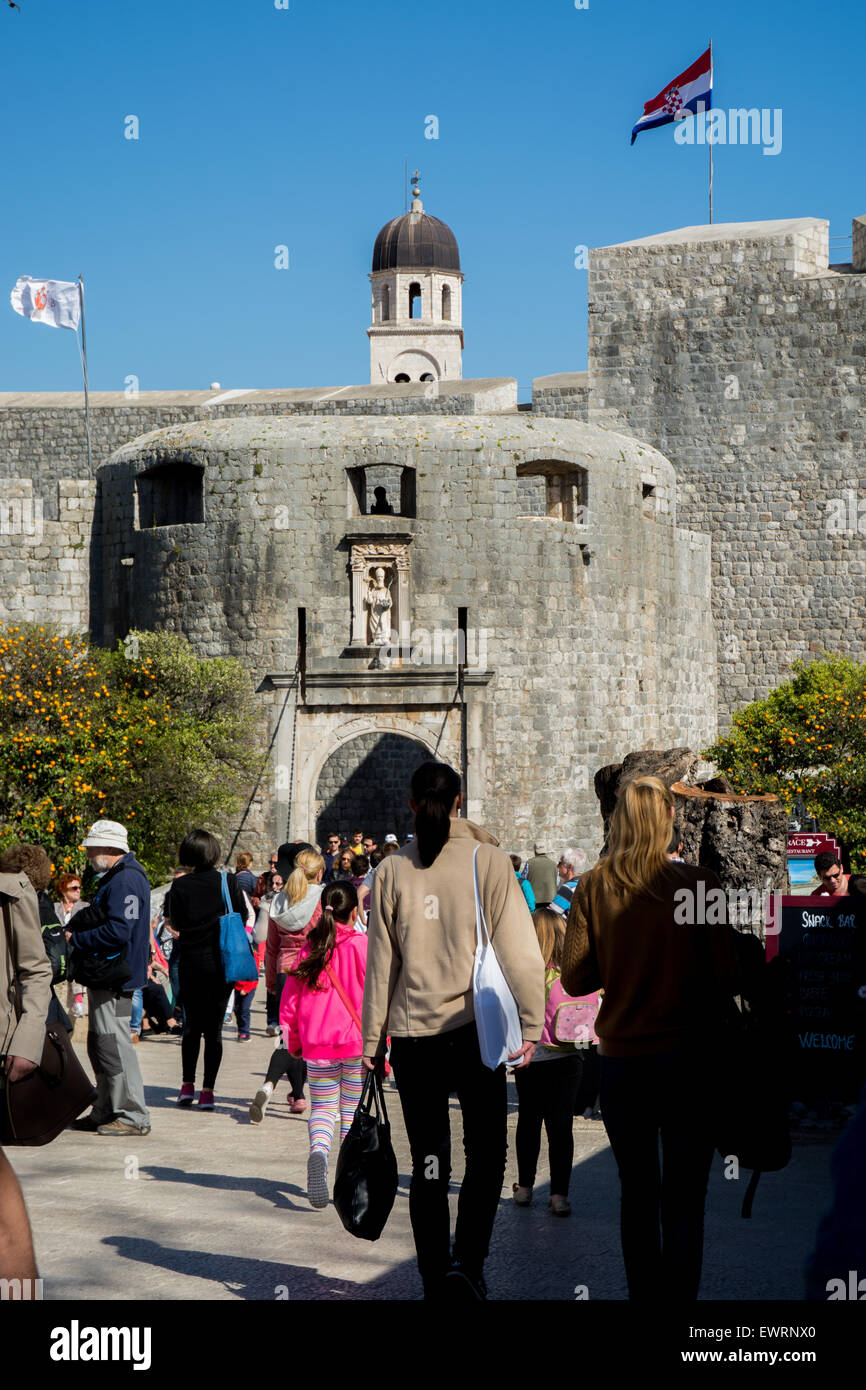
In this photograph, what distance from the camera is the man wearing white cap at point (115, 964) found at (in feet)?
25.7

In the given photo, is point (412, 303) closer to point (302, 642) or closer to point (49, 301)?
point (49, 301)

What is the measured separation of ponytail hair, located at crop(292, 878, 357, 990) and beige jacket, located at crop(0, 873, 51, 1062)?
2.01 m

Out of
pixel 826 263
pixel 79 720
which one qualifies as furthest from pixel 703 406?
pixel 79 720

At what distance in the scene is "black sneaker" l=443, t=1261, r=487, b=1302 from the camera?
4567 millimetres

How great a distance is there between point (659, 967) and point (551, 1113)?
2096 mm

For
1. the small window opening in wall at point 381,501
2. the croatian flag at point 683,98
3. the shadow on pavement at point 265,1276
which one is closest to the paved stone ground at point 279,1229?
the shadow on pavement at point 265,1276

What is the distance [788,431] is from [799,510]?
138cm

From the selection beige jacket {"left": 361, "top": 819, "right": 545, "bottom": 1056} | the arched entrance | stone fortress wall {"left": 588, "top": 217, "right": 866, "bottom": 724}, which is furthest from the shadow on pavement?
stone fortress wall {"left": 588, "top": 217, "right": 866, "bottom": 724}

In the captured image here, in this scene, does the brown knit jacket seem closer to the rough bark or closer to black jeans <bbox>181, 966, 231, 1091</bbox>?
the rough bark

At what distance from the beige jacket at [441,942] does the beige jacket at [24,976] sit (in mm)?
1024

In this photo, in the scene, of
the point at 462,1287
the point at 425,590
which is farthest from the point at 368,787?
the point at 462,1287

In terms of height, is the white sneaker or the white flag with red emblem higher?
the white flag with red emblem
